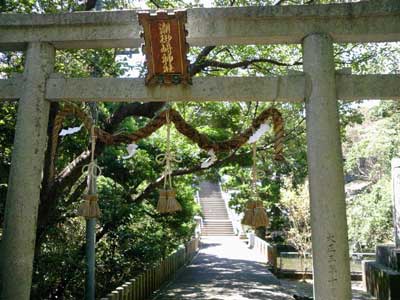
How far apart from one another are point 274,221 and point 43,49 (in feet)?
54.7

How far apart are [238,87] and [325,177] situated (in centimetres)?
130

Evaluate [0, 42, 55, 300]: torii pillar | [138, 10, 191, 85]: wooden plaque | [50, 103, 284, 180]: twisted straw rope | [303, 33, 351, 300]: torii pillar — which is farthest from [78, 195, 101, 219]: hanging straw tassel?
[303, 33, 351, 300]: torii pillar

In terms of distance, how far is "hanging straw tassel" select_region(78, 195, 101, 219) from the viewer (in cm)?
451

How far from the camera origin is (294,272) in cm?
1422

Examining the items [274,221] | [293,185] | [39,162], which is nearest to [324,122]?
[39,162]

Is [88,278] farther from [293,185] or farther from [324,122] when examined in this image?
[293,185]

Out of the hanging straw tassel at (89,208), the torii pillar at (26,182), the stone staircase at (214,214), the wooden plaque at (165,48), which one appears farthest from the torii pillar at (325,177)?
the stone staircase at (214,214)

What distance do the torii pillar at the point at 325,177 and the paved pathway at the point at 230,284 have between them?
528cm

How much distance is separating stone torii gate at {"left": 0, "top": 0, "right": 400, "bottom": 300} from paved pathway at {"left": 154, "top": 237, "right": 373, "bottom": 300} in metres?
5.20

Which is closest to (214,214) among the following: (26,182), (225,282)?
(225,282)

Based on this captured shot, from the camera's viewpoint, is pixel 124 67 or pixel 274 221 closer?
pixel 124 67

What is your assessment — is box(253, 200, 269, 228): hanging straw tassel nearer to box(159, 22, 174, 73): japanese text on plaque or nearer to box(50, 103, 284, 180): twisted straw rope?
box(50, 103, 284, 180): twisted straw rope

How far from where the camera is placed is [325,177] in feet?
13.1

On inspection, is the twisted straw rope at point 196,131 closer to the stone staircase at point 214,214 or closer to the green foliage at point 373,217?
the green foliage at point 373,217
